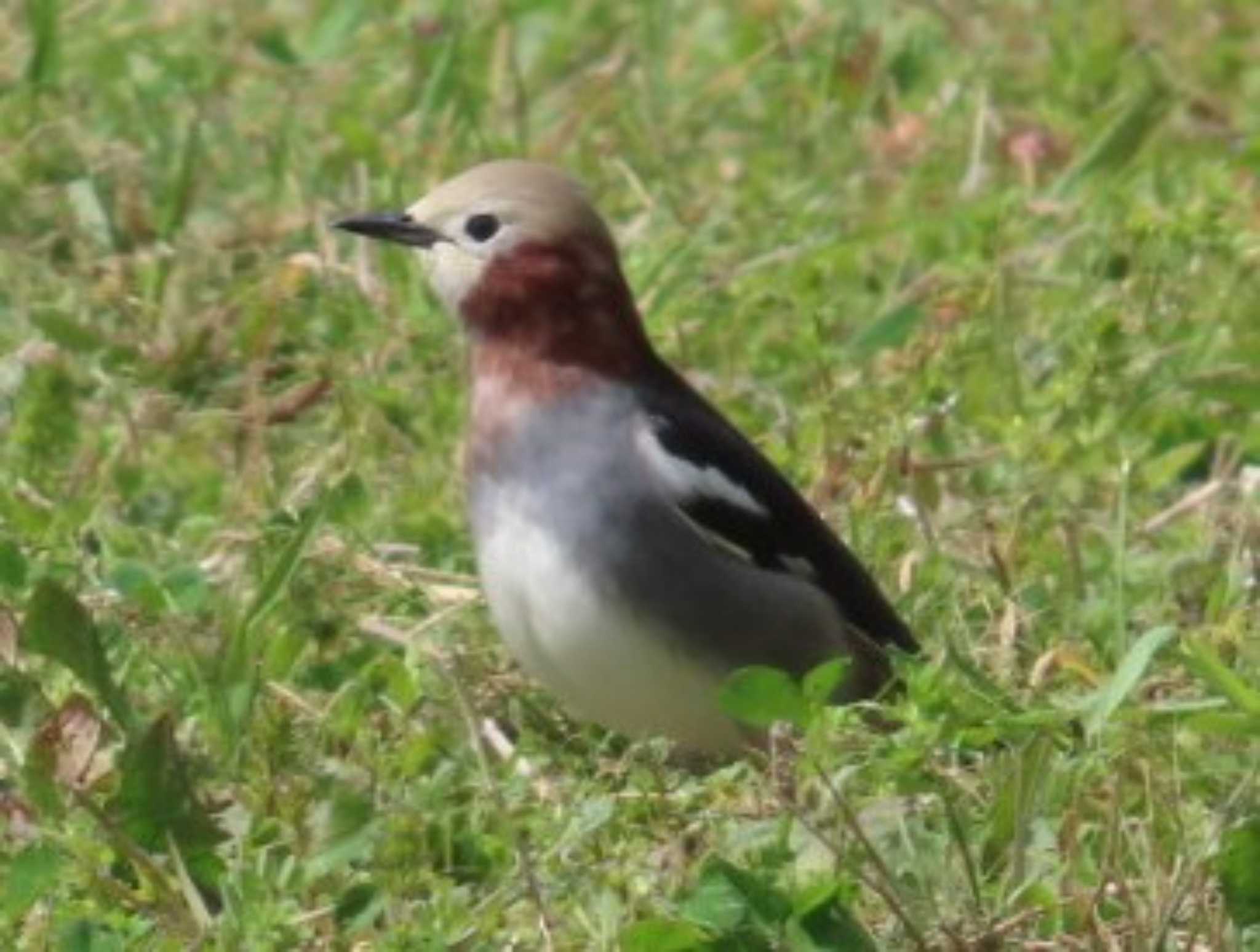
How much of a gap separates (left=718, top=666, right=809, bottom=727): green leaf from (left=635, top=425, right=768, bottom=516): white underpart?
1.05 metres

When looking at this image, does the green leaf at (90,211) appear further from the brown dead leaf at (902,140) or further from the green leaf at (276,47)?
the brown dead leaf at (902,140)

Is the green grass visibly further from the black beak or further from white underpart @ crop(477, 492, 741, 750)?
the black beak

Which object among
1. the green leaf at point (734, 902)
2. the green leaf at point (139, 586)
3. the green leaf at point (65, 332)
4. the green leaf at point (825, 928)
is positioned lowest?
the green leaf at point (65, 332)

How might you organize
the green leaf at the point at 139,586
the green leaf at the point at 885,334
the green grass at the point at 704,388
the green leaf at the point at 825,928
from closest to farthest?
the green leaf at the point at 825,928, the green grass at the point at 704,388, the green leaf at the point at 139,586, the green leaf at the point at 885,334

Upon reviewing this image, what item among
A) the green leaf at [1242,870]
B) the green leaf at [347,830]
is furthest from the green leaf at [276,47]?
the green leaf at [1242,870]

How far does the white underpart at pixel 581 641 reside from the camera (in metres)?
5.99

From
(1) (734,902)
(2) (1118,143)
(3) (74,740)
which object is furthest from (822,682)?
(2) (1118,143)

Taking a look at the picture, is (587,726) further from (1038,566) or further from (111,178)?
(111,178)

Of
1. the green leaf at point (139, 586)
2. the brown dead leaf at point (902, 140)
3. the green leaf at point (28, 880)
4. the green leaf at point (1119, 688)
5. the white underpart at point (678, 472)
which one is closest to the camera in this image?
the green leaf at point (1119, 688)

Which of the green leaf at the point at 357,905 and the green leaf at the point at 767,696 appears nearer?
the green leaf at the point at 767,696

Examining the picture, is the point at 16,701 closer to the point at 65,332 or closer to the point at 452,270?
the point at 452,270

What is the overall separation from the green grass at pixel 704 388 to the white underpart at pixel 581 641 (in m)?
0.09

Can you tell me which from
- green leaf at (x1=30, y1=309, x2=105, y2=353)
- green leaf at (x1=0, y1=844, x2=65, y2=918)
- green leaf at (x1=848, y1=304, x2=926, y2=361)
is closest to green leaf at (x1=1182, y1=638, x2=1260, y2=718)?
green leaf at (x1=0, y1=844, x2=65, y2=918)

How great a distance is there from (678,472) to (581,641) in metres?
0.33
